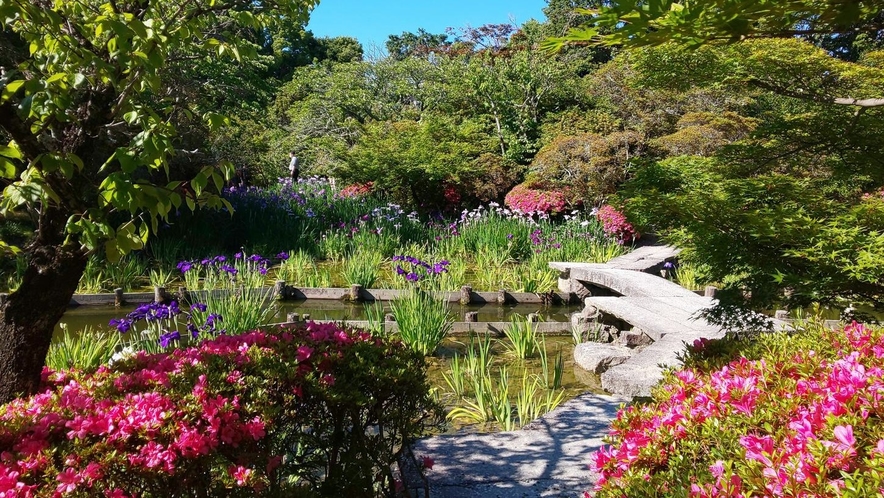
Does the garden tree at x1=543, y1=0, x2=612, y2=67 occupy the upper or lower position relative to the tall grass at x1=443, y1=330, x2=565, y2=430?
upper

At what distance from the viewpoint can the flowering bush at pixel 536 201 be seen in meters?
11.7

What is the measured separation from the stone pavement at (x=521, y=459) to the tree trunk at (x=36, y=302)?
60.6 inches

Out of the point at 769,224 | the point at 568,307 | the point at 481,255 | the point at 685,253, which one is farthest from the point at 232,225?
the point at 769,224

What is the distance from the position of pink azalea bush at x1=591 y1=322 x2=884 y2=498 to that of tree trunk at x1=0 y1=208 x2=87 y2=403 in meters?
1.76

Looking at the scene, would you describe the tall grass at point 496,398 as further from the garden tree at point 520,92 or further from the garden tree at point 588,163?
the garden tree at point 520,92

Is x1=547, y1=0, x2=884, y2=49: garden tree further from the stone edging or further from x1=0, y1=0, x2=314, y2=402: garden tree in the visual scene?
the stone edging

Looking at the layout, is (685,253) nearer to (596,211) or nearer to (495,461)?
(495,461)

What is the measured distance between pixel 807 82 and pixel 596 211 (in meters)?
7.53

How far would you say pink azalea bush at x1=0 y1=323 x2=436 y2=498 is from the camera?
162cm

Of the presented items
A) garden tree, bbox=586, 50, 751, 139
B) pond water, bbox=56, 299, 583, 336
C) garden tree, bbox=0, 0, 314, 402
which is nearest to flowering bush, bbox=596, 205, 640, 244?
garden tree, bbox=586, 50, 751, 139

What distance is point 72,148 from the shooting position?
203 centimetres

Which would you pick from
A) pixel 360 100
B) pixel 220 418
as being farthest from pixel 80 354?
pixel 360 100

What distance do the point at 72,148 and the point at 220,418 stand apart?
1.00 meters

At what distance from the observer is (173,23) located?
7.44 feet
